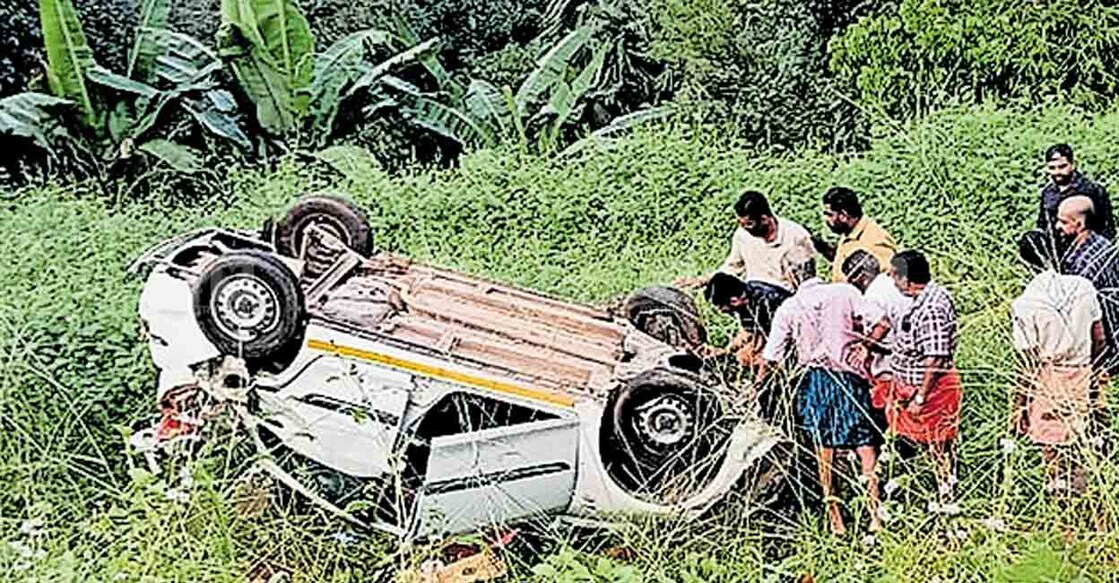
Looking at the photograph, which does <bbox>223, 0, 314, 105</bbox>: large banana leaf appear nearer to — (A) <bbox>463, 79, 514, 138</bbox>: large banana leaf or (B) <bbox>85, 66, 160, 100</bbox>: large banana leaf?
(B) <bbox>85, 66, 160, 100</bbox>: large banana leaf

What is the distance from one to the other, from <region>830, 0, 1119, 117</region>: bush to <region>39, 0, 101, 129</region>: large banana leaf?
6113 mm

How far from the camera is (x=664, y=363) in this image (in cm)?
710

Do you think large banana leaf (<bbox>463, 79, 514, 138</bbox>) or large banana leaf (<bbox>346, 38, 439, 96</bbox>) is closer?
large banana leaf (<bbox>346, 38, 439, 96</bbox>)

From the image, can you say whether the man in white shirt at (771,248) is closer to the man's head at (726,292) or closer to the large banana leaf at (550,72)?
the man's head at (726,292)

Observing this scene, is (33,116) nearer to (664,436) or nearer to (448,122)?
(448,122)

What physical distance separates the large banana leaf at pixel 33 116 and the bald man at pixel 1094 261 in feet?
27.4

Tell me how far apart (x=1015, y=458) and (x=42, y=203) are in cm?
770

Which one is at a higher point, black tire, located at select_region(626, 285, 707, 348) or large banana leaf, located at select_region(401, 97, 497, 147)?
black tire, located at select_region(626, 285, 707, 348)

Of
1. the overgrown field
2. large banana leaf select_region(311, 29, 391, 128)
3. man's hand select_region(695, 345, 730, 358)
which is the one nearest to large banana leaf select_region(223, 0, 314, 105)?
large banana leaf select_region(311, 29, 391, 128)

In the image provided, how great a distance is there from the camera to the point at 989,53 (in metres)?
12.7

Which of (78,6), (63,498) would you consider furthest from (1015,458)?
(78,6)

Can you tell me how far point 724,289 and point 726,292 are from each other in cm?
2

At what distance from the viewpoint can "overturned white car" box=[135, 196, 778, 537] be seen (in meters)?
6.48

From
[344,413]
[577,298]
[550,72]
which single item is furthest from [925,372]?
[550,72]
